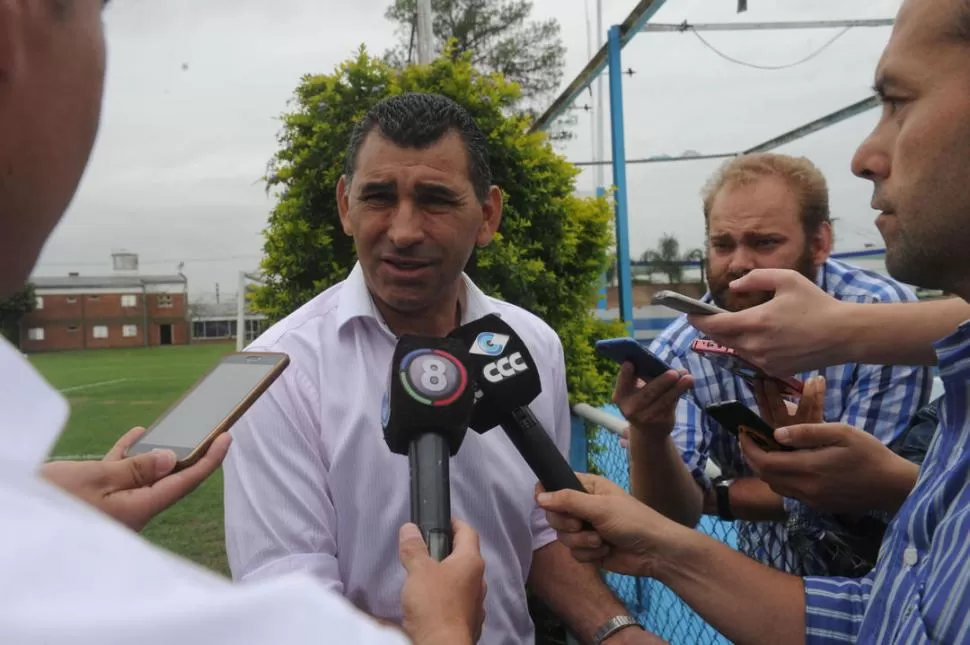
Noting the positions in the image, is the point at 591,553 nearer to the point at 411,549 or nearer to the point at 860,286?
the point at 411,549

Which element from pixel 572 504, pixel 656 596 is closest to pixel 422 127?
pixel 572 504

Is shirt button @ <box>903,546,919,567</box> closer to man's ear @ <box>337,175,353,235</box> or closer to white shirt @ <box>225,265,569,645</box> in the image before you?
white shirt @ <box>225,265,569,645</box>

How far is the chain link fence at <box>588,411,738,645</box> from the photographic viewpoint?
364 centimetres

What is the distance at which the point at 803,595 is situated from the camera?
68.3 inches

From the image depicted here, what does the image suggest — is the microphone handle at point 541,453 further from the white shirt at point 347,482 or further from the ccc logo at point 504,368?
the white shirt at point 347,482

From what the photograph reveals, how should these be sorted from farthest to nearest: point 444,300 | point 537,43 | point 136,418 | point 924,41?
1. point 537,43
2. point 136,418
3. point 444,300
4. point 924,41

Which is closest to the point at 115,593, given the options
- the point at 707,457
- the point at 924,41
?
the point at 924,41

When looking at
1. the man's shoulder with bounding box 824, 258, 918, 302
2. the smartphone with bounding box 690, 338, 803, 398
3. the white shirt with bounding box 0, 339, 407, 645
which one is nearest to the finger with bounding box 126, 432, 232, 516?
the white shirt with bounding box 0, 339, 407, 645

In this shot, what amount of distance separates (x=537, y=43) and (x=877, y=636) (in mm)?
24238

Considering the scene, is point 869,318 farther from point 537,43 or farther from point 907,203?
point 537,43

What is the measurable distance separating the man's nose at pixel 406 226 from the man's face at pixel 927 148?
4.11 ft

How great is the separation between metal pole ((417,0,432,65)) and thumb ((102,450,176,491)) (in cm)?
779

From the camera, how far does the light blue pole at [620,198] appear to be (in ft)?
17.1

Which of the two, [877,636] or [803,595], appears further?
[803,595]
